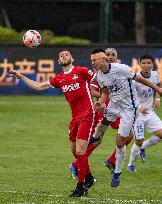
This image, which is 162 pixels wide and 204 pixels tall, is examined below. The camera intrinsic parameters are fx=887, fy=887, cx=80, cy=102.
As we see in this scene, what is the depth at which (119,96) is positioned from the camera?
14734 mm

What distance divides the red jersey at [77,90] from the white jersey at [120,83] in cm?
38

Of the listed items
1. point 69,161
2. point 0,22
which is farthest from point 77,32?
point 69,161

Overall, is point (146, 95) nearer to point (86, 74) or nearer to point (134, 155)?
point (134, 155)

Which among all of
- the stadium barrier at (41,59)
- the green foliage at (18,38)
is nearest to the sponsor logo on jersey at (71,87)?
the stadium barrier at (41,59)

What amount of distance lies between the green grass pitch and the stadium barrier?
2765 mm

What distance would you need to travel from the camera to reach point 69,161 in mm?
17281

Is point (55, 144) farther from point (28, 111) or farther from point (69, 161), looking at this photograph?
point (28, 111)

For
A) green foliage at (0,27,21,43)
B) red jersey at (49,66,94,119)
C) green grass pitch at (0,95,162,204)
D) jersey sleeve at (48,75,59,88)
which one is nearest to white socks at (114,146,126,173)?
green grass pitch at (0,95,162,204)

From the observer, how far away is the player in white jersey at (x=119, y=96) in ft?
47.1

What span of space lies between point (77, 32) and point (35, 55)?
6.65 metres

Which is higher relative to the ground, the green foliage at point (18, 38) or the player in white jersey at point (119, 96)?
the green foliage at point (18, 38)

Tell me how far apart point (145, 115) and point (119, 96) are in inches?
92.7

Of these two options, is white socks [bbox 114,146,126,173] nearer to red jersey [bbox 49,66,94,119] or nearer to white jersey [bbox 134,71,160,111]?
red jersey [bbox 49,66,94,119]

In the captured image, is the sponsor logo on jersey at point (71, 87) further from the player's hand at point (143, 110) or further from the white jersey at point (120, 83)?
the player's hand at point (143, 110)
